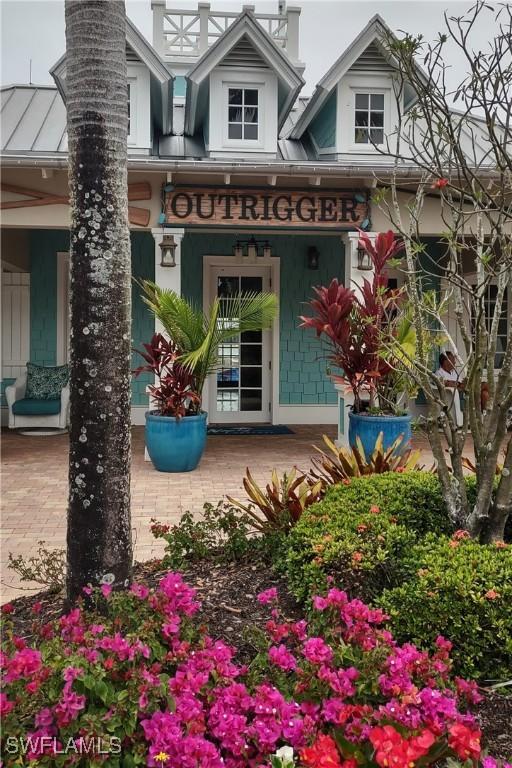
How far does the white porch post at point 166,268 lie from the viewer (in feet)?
24.8

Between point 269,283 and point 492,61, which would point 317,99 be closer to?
point 269,283

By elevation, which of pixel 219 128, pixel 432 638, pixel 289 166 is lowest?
pixel 432 638

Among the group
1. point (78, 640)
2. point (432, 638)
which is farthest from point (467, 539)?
point (78, 640)

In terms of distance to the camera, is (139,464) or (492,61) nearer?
(492,61)

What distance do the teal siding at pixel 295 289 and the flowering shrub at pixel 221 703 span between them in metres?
8.50

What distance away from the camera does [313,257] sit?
10148 mm

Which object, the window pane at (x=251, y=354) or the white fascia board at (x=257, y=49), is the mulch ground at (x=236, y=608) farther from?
the window pane at (x=251, y=354)

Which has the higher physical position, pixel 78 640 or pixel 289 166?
pixel 289 166

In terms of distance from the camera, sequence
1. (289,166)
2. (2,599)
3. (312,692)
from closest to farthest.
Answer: (312,692)
(2,599)
(289,166)

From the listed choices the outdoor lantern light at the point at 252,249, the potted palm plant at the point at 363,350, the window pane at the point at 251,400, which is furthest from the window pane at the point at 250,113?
the window pane at the point at 251,400

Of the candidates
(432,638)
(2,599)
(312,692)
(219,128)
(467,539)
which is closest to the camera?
(312,692)

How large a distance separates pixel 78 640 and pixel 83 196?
1.47 metres

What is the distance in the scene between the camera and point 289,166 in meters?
7.17

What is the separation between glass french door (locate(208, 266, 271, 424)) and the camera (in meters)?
10.5
